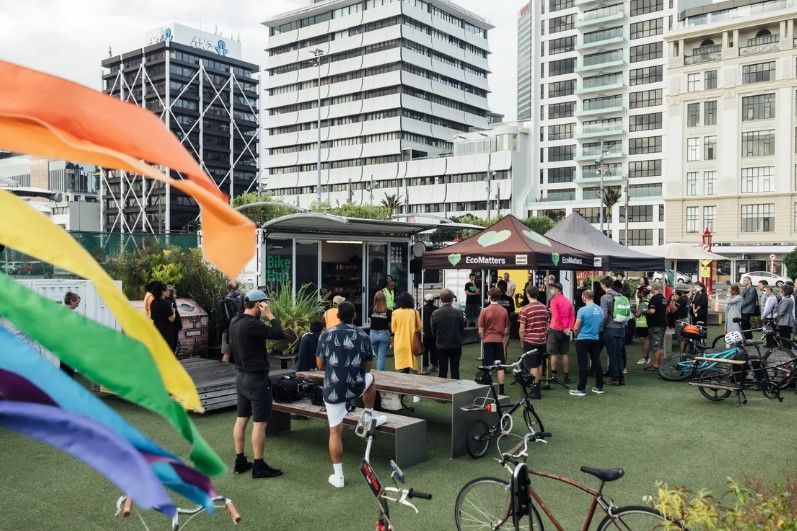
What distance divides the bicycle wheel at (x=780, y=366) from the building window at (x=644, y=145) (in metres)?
67.1

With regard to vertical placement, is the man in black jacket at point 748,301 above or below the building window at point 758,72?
below

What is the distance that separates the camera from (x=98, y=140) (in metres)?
1.46

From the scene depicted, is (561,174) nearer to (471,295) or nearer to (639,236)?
(639,236)

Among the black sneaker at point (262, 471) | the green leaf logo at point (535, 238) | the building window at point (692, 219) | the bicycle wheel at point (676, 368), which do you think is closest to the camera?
the black sneaker at point (262, 471)

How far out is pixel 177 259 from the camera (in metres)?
15.4

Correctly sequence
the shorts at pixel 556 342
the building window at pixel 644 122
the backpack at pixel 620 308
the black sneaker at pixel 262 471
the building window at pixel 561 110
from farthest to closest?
the building window at pixel 561 110 → the building window at pixel 644 122 → the shorts at pixel 556 342 → the backpack at pixel 620 308 → the black sneaker at pixel 262 471

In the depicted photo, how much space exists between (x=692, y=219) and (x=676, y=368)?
56839 mm

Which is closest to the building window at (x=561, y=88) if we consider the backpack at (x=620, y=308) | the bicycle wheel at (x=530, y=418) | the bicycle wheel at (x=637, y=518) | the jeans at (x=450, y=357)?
the backpack at (x=620, y=308)

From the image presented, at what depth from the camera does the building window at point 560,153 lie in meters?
80.4

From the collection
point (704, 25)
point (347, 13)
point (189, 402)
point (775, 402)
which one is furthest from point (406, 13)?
point (189, 402)

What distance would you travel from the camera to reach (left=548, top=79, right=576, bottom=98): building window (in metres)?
80.4

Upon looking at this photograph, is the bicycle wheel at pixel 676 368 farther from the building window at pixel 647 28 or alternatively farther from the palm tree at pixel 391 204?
the building window at pixel 647 28

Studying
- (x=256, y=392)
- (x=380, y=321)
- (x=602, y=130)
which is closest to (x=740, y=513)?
(x=256, y=392)

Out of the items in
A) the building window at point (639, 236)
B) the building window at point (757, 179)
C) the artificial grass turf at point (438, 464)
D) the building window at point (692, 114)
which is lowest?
the artificial grass turf at point (438, 464)
